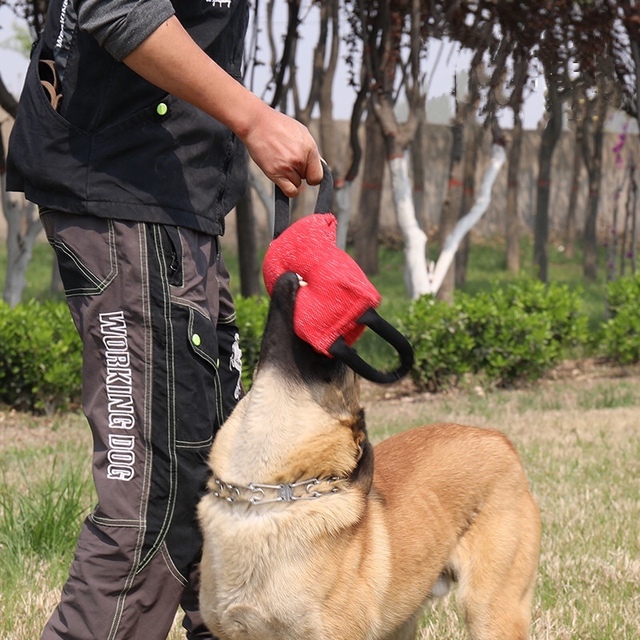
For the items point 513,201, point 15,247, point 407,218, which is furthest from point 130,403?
point 513,201

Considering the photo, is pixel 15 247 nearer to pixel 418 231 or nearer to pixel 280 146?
pixel 418 231

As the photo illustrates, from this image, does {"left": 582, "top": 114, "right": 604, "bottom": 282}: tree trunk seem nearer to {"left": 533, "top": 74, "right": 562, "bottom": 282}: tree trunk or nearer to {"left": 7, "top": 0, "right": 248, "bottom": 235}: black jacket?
{"left": 533, "top": 74, "right": 562, "bottom": 282}: tree trunk

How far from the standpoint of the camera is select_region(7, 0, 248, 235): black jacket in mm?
2438

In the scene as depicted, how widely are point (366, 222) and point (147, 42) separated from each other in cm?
1599

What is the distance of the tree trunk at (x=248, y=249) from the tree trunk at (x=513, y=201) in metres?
8.08

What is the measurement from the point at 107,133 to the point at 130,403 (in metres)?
0.69

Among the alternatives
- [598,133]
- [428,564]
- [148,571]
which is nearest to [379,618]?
[428,564]

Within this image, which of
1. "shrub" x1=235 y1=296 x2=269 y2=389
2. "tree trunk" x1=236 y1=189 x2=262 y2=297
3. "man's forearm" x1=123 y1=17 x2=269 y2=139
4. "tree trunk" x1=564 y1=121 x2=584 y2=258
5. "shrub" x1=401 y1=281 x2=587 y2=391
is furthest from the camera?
"tree trunk" x1=564 y1=121 x2=584 y2=258

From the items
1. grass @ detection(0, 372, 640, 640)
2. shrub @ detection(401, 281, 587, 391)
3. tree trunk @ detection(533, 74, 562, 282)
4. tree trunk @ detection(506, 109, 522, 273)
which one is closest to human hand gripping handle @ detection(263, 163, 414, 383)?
grass @ detection(0, 372, 640, 640)

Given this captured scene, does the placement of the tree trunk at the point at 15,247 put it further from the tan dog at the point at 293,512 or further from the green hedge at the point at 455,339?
the tan dog at the point at 293,512

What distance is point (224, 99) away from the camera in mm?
2262

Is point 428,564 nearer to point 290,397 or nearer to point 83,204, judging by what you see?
point 290,397

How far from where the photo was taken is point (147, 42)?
86.4 inches

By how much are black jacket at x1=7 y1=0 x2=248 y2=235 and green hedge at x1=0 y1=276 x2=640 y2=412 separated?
5.47 m
